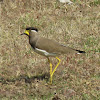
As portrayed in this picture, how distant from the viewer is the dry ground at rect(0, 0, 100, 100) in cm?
623

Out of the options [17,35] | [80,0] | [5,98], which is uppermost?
[80,0]

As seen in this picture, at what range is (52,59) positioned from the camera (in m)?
7.92

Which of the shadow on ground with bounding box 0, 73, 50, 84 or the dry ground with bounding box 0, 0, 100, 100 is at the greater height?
the dry ground with bounding box 0, 0, 100, 100

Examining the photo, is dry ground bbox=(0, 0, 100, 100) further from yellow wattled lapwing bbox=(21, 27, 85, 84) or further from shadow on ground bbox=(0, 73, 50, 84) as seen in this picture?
yellow wattled lapwing bbox=(21, 27, 85, 84)

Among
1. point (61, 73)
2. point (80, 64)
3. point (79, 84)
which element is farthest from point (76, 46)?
point (79, 84)

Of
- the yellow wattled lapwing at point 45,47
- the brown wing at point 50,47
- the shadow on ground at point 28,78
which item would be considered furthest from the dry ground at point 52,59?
the brown wing at point 50,47

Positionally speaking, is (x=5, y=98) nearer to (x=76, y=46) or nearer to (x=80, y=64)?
(x=80, y=64)

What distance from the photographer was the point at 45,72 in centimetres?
723

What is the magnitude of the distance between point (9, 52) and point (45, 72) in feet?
5.42

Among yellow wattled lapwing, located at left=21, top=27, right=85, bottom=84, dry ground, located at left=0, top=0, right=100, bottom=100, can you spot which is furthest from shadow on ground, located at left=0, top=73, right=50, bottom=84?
yellow wattled lapwing, located at left=21, top=27, right=85, bottom=84

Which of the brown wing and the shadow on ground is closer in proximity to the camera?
the brown wing

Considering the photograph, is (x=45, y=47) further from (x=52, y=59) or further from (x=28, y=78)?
(x=52, y=59)

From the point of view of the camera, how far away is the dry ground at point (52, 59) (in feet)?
20.4

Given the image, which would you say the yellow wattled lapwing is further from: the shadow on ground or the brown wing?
the shadow on ground
